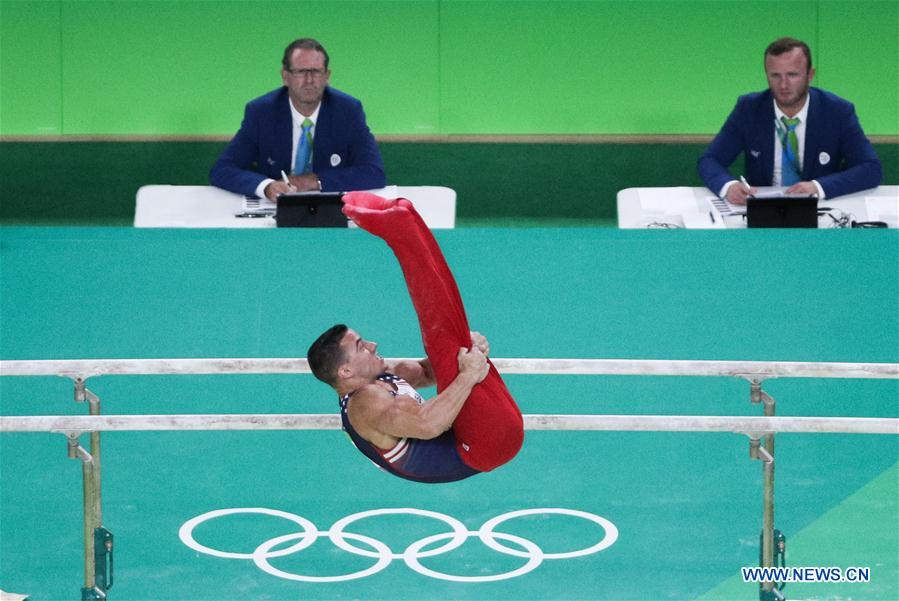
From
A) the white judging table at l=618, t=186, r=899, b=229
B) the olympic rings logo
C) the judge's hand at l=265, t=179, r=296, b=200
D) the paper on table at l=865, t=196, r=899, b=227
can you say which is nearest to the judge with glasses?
the judge's hand at l=265, t=179, r=296, b=200

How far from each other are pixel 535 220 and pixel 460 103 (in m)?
0.92

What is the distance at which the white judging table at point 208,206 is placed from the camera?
6.35m

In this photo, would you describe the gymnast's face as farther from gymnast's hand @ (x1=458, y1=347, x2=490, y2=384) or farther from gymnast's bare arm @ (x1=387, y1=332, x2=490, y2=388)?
gymnast's hand @ (x1=458, y1=347, x2=490, y2=384)

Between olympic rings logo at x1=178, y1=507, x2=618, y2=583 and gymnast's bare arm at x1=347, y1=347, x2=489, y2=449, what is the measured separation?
113 cm

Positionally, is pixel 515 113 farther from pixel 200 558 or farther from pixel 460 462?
pixel 460 462

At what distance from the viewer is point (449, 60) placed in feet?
28.2

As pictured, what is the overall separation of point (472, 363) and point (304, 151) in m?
3.71

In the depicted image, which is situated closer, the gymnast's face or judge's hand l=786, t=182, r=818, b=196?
the gymnast's face

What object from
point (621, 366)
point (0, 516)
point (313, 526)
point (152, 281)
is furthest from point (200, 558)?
point (621, 366)

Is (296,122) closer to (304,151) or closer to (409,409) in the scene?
(304,151)

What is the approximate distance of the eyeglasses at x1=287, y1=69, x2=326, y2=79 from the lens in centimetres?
654

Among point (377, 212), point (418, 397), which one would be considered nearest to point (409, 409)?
point (418, 397)

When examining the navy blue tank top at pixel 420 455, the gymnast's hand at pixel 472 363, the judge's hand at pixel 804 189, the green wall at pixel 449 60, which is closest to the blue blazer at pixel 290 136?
the green wall at pixel 449 60

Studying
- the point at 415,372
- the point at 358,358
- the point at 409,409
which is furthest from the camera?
the point at 415,372
